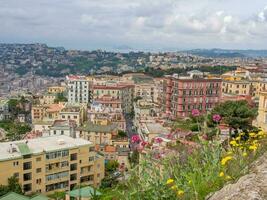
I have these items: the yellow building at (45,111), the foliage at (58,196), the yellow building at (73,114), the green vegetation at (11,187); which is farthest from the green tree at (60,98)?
the green vegetation at (11,187)

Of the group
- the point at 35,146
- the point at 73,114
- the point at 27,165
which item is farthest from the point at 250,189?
the point at 73,114

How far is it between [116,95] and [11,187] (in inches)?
1539

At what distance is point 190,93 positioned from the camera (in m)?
41.2

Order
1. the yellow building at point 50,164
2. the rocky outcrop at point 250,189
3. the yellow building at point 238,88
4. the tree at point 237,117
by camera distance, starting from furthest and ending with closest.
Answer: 1. the yellow building at point 238,88
2. the yellow building at point 50,164
3. the tree at point 237,117
4. the rocky outcrop at point 250,189

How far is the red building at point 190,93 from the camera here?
40969mm

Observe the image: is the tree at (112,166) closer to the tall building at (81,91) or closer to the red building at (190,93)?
the red building at (190,93)

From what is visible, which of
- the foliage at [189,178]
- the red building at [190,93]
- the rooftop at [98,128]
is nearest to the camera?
the foliage at [189,178]

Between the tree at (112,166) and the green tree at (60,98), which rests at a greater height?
the tree at (112,166)

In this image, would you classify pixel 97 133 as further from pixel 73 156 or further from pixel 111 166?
pixel 73 156

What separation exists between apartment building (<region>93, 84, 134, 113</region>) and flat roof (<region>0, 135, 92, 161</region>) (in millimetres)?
29627

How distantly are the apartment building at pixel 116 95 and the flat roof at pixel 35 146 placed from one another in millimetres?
29627

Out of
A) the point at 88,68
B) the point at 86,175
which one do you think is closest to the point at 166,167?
the point at 86,175

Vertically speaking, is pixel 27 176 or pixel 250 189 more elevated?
pixel 250 189

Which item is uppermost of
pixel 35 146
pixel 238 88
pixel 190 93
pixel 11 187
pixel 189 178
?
pixel 189 178
